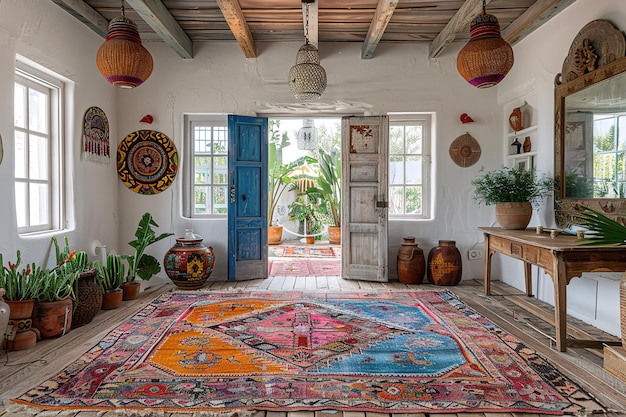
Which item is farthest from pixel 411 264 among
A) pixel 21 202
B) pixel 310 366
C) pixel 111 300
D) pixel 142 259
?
pixel 21 202

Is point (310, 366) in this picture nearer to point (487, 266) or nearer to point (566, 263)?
point (566, 263)

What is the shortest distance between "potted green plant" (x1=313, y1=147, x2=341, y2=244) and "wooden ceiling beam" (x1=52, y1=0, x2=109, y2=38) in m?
4.44

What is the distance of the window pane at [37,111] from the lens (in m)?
3.86

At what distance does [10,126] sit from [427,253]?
15.2 feet

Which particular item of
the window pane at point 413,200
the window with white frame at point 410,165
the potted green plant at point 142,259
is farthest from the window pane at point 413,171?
the potted green plant at point 142,259

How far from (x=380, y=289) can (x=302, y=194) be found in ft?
15.5

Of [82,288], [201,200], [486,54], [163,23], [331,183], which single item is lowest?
[82,288]

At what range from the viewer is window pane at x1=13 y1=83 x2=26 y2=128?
364 cm

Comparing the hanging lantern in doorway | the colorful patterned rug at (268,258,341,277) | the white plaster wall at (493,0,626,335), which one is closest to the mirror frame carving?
the white plaster wall at (493,0,626,335)

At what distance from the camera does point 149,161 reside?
534 cm

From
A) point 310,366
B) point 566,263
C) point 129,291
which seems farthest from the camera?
point 129,291

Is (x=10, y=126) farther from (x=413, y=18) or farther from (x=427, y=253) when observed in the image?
(x=427, y=253)

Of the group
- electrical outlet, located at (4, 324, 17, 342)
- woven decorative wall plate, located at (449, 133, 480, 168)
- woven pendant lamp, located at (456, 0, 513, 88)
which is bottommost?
electrical outlet, located at (4, 324, 17, 342)

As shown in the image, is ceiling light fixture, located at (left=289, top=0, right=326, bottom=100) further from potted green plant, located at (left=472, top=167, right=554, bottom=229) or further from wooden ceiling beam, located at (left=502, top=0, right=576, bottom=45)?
wooden ceiling beam, located at (left=502, top=0, right=576, bottom=45)
